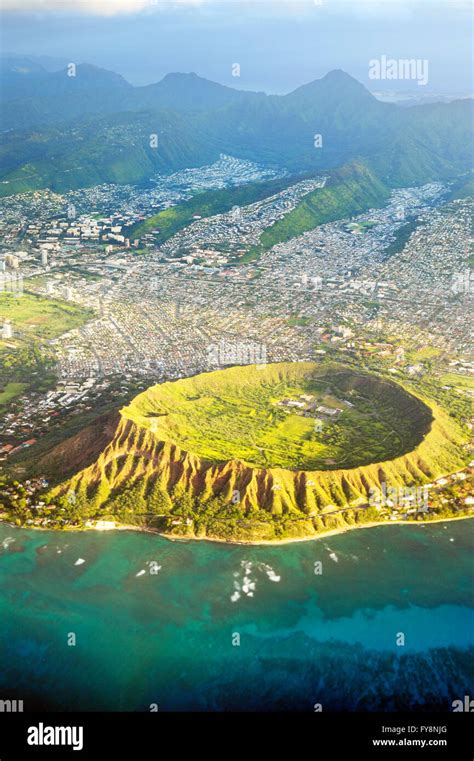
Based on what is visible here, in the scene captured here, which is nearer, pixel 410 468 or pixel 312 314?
pixel 410 468

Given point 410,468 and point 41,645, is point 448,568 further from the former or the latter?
point 41,645

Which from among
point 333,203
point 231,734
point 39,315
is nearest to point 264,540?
point 231,734

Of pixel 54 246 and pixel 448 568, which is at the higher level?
pixel 54 246

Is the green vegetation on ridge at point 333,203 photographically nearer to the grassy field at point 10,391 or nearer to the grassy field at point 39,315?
the grassy field at point 39,315

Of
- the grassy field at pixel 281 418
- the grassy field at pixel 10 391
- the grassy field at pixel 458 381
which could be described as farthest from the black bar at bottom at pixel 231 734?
the grassy field at pixel 458 381

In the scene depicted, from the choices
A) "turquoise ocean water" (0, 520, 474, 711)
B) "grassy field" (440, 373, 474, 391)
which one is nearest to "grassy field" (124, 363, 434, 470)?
"turquoise ocean water" (0, 520, 474, 711)

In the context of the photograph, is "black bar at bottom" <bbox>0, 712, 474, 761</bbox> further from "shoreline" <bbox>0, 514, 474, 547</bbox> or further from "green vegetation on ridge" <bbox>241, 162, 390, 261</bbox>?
"green vegetation on ridge" <bbox>241, 162, 390, 261</bbox>

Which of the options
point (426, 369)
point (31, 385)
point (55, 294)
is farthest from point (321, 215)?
point (31, 385)
